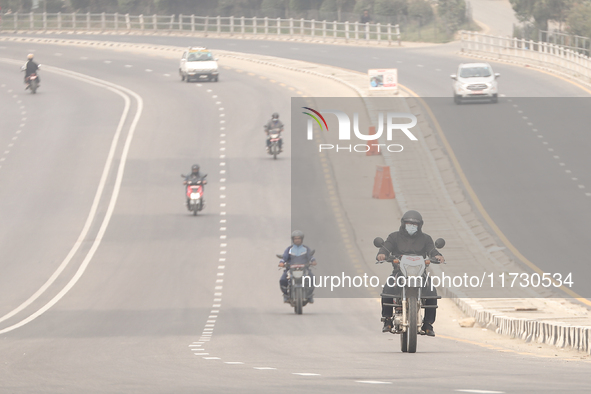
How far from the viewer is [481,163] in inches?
1480

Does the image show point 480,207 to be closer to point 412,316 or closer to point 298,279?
point 298,279

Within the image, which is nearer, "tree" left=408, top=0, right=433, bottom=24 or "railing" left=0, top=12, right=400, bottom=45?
"railing" left=0, top=12, right=400, bottom=45

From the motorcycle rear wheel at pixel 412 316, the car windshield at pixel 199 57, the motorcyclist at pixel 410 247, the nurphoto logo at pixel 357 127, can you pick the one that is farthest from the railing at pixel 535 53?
the motorcycle rear wheel at pixel 412 316

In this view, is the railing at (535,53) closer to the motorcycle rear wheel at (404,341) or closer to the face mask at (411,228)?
the motorcycle rear wheel at (404,341)

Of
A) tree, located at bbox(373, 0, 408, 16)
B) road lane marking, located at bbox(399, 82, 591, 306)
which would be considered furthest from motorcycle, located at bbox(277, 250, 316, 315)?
tree, located at bbox(373, 0, 408, 16)

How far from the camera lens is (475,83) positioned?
4772cm

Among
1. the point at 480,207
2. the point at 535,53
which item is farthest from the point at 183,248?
the point at 535,53

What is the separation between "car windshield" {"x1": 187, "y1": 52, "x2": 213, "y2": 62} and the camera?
58656 mm

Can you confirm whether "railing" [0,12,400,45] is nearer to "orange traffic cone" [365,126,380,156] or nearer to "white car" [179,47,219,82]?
"white car" [179,47,219,82]

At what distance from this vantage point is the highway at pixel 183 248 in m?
11.2

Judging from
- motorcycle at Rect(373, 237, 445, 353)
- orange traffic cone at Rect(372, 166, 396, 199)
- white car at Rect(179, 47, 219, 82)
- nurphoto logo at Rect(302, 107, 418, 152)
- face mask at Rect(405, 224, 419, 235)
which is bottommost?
orange traffic cone at Rect(372, 166, 396, 199)

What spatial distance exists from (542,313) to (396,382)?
403 inches

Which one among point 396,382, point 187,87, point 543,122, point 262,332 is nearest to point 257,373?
point 396,382

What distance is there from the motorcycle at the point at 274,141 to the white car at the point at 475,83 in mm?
11714
